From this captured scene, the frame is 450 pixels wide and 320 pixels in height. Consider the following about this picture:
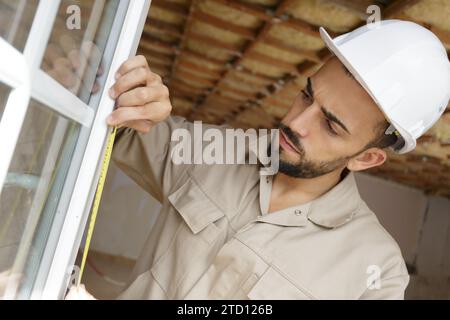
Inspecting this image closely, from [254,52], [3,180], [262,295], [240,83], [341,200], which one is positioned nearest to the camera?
[3,180]

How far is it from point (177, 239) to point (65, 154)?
1.85ft

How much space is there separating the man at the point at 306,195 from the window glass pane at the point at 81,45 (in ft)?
1.21

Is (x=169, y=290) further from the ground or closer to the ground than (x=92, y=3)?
closer to the ground

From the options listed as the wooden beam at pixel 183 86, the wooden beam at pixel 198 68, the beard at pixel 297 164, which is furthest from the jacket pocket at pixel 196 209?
the wooden beam at pixel 183 86

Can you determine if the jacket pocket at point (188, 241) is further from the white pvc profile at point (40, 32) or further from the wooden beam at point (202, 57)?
the wooden beam at point (202, 57)

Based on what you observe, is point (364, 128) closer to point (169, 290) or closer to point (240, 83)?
point (169, 290)

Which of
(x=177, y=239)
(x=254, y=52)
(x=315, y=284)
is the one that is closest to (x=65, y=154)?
(x=177, y=239)

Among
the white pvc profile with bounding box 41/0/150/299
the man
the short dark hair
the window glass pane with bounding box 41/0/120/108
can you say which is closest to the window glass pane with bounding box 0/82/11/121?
the window glass pane with bounding box 41/0/120/108

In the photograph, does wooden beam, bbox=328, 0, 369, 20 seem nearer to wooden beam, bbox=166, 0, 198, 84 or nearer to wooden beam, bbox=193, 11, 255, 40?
wooden beam, bbox=193, 11, 255, 40

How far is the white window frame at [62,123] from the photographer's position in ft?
2.01

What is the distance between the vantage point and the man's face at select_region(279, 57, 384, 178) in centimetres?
139

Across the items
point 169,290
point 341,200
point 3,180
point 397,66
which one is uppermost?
point 397,66

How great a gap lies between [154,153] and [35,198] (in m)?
0.62

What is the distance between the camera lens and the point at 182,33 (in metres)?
3.52
